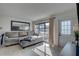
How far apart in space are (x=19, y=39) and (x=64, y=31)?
103 centimetres

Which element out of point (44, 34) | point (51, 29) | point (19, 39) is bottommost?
point (19, 39)

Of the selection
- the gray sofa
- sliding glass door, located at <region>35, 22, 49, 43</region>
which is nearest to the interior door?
sliding glass door, located at <region>35, 22, 49, 43</region>

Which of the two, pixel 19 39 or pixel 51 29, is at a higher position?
pixel 51 29

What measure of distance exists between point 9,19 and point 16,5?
1.10 ft

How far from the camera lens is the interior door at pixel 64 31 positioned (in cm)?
148

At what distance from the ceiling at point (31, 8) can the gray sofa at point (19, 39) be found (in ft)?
1.29

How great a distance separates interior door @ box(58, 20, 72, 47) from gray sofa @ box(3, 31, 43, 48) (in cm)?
45

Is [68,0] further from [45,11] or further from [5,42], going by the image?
[5,42]

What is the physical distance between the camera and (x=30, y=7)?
147 centimetres

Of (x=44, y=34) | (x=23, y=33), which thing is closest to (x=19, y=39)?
(x=23, y=33)

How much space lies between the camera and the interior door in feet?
4.84

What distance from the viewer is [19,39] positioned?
155 cm

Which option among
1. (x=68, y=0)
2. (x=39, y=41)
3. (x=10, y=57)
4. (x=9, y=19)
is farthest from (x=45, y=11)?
(x=10, y=57)

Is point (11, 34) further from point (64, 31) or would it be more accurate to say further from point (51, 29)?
point (64, 31)
